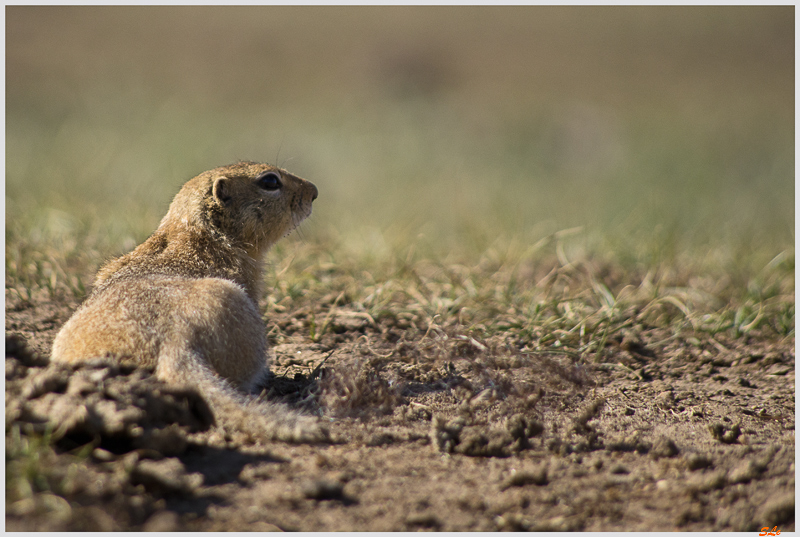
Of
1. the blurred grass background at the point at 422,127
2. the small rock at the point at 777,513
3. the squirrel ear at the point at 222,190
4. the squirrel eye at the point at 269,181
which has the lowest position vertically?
the small rock at the point at 777,513

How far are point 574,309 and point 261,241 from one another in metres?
2.17

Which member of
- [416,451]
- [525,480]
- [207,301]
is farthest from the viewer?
[207,301]

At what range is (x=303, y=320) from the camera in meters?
4.87

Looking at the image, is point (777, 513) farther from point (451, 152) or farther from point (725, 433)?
point (451, 152)

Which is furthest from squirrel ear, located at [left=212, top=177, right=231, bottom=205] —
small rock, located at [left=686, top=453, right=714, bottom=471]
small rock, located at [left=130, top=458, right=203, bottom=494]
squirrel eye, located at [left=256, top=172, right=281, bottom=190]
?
small rock, located at [left=686, top=453, right=714, bottom=471]

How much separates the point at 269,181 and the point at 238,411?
6.74ft

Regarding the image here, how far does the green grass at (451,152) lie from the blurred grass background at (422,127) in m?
0.06

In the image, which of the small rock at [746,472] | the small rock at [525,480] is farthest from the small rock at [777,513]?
the small rock at [525,480]

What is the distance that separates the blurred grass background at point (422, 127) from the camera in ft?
23.1

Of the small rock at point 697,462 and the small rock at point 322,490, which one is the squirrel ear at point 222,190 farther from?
the small rock at point 697,462

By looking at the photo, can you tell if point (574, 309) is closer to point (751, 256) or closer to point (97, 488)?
point (751, 256)

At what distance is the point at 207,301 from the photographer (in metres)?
3.42

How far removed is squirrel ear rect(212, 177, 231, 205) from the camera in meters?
4.45

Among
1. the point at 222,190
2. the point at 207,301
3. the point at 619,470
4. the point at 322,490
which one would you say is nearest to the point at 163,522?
the point at 322,490
